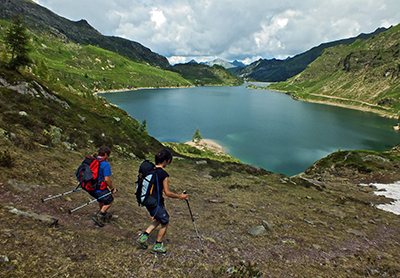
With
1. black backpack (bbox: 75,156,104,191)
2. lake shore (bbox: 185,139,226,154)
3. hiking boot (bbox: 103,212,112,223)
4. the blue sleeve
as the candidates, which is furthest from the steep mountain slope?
lake shore (bbox: 185,139,226,154)

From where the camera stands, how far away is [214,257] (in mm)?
7328

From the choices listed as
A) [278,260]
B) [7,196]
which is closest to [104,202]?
[7,196]

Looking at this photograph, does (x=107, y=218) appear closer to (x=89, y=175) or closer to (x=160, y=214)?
(x=89, y=175)

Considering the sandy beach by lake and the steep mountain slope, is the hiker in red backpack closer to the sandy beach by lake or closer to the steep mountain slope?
the steep mountain slope

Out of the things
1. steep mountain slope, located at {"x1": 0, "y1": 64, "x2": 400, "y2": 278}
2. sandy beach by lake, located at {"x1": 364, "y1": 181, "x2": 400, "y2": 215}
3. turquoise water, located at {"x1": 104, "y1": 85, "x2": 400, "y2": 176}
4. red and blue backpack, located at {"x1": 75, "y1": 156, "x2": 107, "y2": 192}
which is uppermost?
red and blue backpack, located at {"x1": 75, "y1": 156, "x2": 107, "y2": 192}

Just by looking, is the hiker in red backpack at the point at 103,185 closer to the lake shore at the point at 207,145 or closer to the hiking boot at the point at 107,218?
the hiking boot at the point at 107,218

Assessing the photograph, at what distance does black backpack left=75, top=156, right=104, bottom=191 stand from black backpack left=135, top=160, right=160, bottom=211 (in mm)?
2129

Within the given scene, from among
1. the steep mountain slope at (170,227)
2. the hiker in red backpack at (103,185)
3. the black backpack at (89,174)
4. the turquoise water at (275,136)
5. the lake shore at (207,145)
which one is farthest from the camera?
the lake shore at (207,145)

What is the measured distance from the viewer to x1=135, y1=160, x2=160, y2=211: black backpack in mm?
6051

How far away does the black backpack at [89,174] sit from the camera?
6.98 metres

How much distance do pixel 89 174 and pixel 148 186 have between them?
2.51m

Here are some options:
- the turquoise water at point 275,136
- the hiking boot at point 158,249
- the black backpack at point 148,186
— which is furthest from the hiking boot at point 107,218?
the turquoise water at point 275,136

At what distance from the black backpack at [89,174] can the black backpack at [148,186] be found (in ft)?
6.98

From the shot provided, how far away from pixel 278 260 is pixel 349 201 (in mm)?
17315
